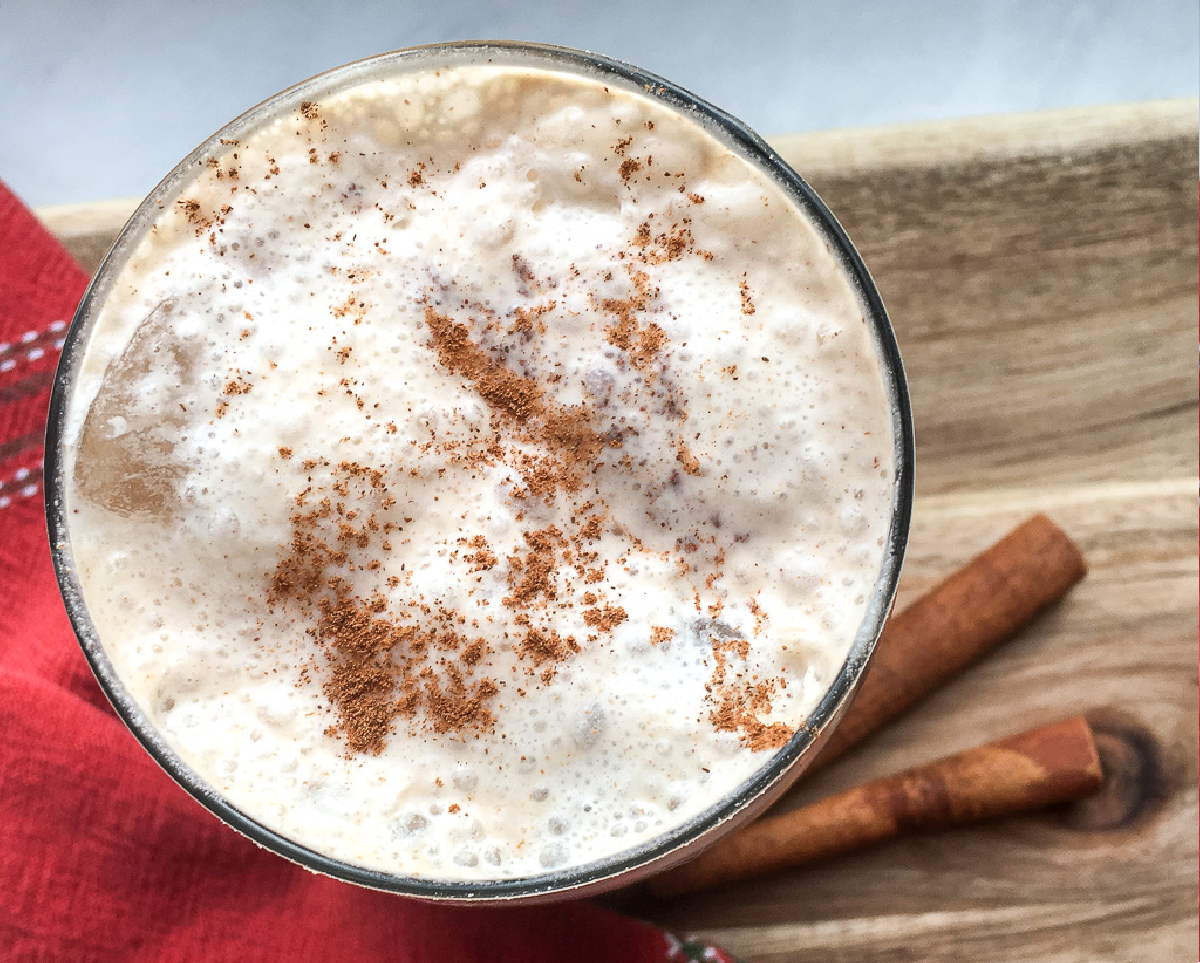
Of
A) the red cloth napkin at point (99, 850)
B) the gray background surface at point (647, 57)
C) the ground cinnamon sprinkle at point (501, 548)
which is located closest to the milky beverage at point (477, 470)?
the ground cinnamon sprinkle at point (501, 548)

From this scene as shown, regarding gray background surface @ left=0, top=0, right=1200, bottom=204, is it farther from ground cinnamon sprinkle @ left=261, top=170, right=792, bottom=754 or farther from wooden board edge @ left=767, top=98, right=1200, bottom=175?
ground cinnamon sprinkle @ left=261, top=170, right=792, bottom=754

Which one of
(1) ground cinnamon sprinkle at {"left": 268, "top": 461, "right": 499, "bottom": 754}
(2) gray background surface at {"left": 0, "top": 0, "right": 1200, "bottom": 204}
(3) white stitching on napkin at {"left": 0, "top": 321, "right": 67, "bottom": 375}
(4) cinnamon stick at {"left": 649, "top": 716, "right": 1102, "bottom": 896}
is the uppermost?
(2) gray background surface at {"left": 0, "top": 0, "right": 1200, "bottom": 204}

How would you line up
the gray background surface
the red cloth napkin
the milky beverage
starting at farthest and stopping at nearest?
the gray background surface
the red cloth napkin
the milky beverage

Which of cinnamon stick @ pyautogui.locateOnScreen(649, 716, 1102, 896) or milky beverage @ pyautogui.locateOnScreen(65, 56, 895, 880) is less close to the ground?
milky beverage @ pyautogui.locateOnScreen(65, 56, 895, 880)

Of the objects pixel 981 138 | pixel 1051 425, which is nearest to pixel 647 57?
pixel 981 138

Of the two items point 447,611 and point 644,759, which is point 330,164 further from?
point 644,759

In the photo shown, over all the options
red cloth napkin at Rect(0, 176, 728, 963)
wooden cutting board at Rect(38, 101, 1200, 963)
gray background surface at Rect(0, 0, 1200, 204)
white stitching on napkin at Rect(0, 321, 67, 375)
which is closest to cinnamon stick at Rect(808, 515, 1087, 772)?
wooden cutting board at Rect(38, 101, 1200, 963)

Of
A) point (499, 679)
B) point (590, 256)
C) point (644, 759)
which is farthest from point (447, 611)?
point (590, 256)

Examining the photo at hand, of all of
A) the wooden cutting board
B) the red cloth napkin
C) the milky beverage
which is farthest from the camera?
the wooden cutting board
